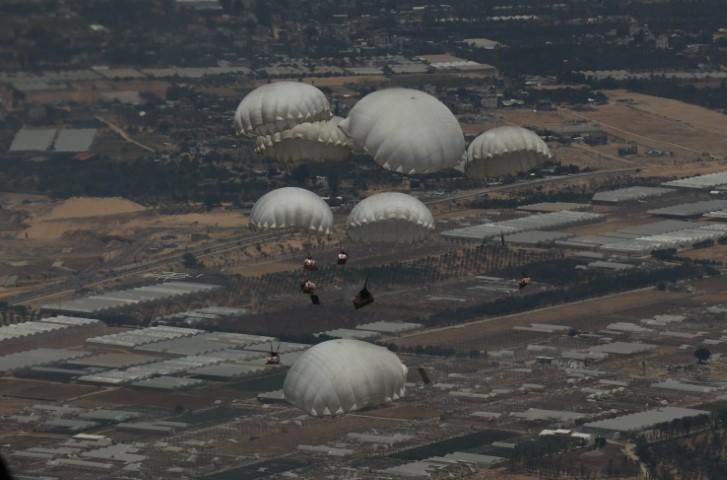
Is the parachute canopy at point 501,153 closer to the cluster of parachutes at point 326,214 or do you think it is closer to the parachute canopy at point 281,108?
the cluster of parachutes at point 326,214

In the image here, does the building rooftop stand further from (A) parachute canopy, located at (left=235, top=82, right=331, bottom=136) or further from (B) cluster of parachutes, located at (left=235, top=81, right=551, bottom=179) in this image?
(A) parachute canopy, located at (left=235, top=82, right=331, bottom=136)

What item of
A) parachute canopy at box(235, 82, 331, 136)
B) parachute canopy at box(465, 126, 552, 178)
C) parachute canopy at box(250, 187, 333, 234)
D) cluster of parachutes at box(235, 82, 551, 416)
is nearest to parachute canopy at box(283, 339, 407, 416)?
cluster of parachutes at box(235, 82, 551, 416)

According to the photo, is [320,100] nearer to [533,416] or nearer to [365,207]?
[365,207]

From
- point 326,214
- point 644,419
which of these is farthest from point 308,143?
point 644,419

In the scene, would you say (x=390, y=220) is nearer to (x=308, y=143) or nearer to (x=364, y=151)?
(x=308, y=143)

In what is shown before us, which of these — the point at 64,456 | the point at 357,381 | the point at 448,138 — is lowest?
the point at 64,456

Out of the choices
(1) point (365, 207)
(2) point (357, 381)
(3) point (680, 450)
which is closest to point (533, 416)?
(3) point (680, 450)

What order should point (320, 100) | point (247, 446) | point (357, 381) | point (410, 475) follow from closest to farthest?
1. point (357, 381)
2. point (320, 100)
3. point (410, 475)
4. point (247, 446)
